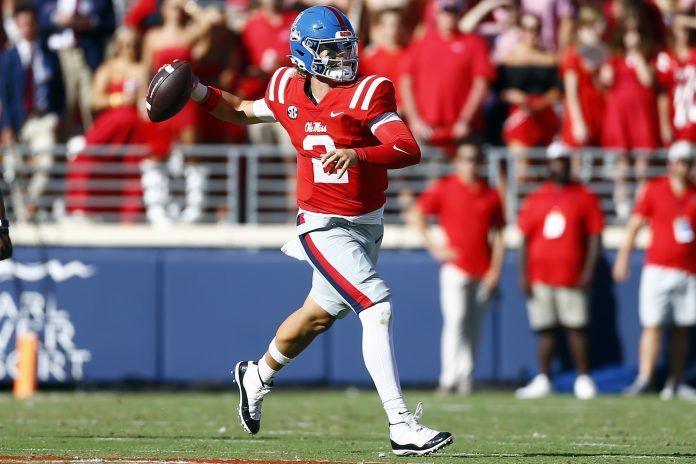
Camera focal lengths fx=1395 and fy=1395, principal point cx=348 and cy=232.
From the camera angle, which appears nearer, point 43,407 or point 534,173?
point 43,407

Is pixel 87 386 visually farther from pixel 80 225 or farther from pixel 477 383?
pixel 477 383

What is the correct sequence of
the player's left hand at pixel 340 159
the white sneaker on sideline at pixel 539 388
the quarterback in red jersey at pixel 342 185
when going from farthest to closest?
the white sneaker on sideline at pixel 539 388 → the quarterback in red jersey at pixel 342 185 → the player's left hand at pixel 340 159

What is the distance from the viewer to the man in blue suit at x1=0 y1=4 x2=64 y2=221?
12383mm

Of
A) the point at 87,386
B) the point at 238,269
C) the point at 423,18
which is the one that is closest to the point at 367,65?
the point at 423,18

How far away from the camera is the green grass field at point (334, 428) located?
6.52m

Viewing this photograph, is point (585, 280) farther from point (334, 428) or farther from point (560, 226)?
point (334, 428)

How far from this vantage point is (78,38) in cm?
1313

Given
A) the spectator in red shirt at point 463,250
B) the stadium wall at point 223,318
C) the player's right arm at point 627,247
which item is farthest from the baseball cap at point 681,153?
the spectator in red shirt at point 463,250

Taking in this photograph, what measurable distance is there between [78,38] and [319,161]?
7.07m

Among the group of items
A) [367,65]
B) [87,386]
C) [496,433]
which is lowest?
[87,386]

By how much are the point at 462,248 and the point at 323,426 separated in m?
3.83

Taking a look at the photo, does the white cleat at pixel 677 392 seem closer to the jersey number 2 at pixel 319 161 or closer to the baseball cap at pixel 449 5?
the baseball cap at pixel 449 5

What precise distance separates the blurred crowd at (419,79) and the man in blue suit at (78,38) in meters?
0.03

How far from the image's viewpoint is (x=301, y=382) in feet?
40.9
